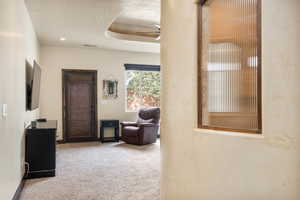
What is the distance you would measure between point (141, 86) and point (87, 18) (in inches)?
140

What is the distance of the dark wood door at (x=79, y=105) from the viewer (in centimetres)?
642

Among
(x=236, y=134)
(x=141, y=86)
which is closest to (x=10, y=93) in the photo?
(x=236, y=134)

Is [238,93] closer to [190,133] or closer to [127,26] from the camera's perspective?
[190,133]

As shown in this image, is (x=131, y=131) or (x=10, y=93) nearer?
(x=10, y=93)

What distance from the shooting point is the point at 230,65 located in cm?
162

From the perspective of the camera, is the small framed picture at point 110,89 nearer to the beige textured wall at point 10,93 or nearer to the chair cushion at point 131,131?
the chair cushion at point 131,131

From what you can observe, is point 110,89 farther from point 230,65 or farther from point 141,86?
point 230,65

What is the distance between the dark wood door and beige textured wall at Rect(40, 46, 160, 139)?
0.14m

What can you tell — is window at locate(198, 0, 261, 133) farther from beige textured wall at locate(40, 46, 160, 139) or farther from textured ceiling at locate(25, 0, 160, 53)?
beige textured wall at locate(40, 46, 160, 139)

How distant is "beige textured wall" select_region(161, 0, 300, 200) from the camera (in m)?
1.25

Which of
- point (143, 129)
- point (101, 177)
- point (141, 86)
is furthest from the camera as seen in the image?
point (141, 86)

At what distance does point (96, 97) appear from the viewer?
6.70m

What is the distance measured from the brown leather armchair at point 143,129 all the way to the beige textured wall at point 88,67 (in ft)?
2.09

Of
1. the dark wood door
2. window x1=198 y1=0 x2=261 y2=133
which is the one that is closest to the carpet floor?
the dark wood door
